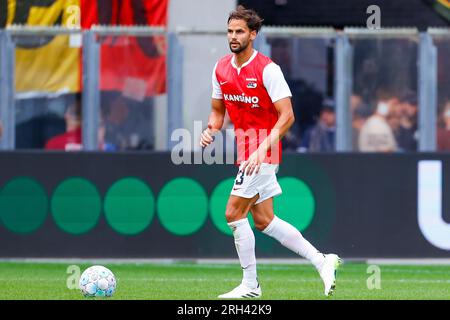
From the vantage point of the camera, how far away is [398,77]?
1688 cm

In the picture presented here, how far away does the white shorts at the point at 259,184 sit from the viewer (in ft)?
38.3

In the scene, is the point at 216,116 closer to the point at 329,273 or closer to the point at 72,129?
the point at 329,273

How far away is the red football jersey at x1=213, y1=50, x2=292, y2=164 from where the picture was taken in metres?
11.6

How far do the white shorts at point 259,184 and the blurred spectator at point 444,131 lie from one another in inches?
217

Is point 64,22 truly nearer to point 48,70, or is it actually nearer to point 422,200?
point 48,70

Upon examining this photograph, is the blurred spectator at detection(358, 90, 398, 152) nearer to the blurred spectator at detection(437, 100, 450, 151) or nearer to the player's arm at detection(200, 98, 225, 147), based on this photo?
the blurred spectator at detection(437, 100, 450, 151)

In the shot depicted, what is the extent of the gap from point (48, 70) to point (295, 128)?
123 inches

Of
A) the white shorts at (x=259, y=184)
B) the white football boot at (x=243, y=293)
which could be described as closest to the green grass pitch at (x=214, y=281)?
the white football boot at (x=243, y=293)

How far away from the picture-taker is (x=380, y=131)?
16.9 meters

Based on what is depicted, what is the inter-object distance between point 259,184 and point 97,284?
1617 millimetres

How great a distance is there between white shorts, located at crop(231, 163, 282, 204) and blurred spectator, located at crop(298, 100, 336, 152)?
505 cm

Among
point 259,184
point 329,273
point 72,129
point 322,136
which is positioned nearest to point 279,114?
point 259,184

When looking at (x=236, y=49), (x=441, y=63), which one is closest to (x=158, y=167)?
(x=441, y=63)

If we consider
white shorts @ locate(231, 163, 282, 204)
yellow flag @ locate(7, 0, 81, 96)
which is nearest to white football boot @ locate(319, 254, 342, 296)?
white shorts @ locate(231, 163, 282, 204)
